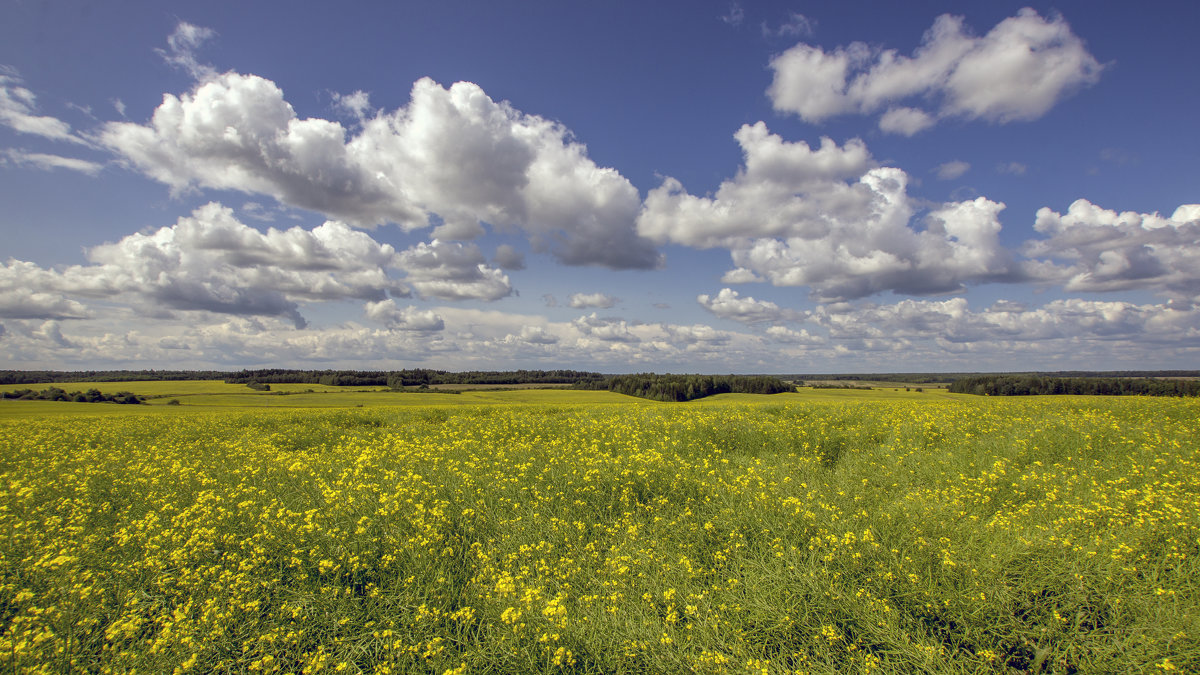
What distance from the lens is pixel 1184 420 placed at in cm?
1416

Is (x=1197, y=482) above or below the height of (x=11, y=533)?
above

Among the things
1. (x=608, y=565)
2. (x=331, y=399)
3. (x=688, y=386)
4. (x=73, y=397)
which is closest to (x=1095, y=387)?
(x=688, y=386)

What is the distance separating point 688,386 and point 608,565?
7144 centimetres

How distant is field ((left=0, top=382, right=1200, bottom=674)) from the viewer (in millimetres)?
4359

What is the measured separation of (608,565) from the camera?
232 inches

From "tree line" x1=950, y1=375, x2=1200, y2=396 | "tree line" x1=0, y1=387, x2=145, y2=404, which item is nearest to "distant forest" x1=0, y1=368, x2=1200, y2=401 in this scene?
"tree line" x1=950, y1=375, x2=1200, y2=396

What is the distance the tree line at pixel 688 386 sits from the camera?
243ft

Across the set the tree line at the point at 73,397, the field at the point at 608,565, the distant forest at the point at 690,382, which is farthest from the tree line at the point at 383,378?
the field at the point at 608,565

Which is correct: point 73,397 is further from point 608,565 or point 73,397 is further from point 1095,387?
point 1095,387

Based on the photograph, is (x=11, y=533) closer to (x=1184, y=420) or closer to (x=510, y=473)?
(x=510, y=473)

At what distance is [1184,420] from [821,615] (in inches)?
725

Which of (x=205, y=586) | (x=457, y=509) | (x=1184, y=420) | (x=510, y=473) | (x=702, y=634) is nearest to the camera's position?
(x=702, y=634)

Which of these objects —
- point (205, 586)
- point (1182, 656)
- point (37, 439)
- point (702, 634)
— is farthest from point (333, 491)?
point (37, 439)

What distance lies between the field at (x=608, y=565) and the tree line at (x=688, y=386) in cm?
6373
